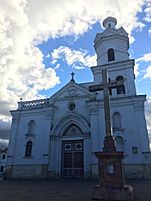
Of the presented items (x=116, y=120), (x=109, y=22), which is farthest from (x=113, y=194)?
(x=109, y=22)

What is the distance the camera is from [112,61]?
78.9 feet

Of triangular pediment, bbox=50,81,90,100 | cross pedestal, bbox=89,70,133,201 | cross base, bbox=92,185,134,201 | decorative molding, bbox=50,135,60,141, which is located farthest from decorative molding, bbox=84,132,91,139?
cross base, bbox=92,185,134,201

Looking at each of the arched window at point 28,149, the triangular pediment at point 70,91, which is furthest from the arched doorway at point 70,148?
the arched window at point 28,149

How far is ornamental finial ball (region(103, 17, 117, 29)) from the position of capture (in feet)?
88.3

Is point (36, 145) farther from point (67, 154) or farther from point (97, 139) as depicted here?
point (97, 139)

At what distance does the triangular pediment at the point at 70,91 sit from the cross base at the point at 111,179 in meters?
15.1

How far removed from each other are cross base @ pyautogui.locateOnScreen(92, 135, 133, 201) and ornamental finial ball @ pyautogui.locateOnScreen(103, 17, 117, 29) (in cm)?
2182

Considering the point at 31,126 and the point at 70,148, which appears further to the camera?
the point at 31,126

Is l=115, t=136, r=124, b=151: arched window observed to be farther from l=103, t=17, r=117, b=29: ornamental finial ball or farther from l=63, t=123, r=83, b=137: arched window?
l=103, t=17, r=117, b=29: ornamental finial ball

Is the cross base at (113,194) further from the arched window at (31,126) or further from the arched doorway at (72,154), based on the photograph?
the arched window at (31,126)

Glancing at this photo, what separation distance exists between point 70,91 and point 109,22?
440 inches

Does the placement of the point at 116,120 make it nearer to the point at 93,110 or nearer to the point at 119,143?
the point at 119,143

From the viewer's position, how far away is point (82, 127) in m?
22.1

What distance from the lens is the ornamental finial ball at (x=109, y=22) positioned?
26916 mm
